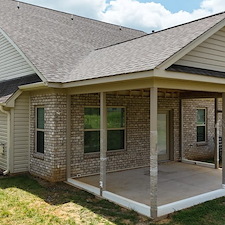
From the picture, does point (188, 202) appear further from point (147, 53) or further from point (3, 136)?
point (3, 136)

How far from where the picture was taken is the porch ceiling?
6879 mm

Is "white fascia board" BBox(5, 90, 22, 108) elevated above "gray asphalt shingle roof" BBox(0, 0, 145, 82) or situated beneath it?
situated beneath

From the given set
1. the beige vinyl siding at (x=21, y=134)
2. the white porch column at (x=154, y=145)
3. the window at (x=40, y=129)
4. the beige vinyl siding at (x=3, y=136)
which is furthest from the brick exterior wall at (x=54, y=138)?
the white porch column at (x=154, y=145)

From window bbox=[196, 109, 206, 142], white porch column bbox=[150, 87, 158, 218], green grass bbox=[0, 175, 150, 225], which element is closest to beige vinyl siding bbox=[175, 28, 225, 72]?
white porch column bbox=[150, 87, 158, 218]

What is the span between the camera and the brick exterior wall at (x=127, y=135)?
28.5 feet

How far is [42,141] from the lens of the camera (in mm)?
9039

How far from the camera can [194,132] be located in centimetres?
1220

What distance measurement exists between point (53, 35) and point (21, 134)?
14.4 feet

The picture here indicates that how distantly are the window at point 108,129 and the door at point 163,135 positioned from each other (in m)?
2.06

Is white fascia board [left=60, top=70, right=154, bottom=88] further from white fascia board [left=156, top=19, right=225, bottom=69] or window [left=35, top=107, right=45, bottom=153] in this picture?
window [left=35, top=107, right=45, bottom=153]

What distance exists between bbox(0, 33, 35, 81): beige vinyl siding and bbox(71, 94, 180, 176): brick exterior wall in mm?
2547

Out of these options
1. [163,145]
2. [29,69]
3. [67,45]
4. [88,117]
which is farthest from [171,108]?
[29,69]

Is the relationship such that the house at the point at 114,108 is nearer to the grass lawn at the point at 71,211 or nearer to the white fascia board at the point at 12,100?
the white fascia board at the point at 12,100

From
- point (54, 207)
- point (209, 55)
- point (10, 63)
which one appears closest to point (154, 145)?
point (54, 207)
